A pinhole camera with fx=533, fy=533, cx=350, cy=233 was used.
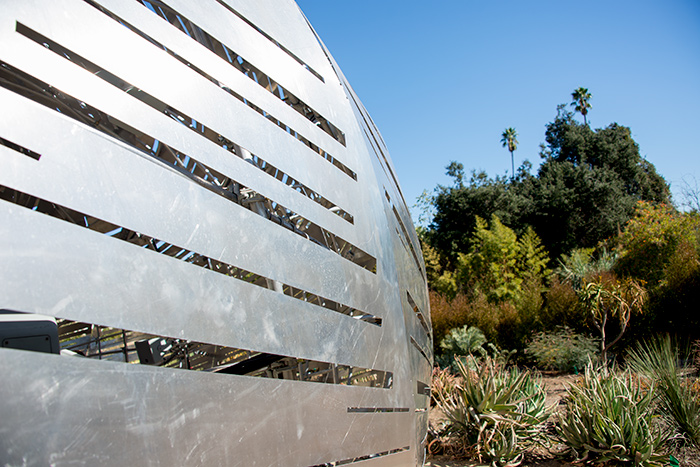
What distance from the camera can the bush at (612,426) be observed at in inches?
206

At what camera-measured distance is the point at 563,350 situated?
13.7 metres

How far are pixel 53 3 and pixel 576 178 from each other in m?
29.6

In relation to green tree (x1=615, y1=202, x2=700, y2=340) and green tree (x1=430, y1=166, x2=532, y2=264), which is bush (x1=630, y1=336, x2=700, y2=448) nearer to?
green tree (x1=615, y1=202, x2=700, y2=340)

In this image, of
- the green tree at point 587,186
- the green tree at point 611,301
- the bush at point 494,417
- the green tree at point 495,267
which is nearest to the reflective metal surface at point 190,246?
the bush at point 494,417

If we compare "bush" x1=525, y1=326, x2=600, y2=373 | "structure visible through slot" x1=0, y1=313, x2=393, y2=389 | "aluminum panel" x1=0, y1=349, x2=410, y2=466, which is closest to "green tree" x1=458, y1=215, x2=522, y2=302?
"bush" x1=525, y1=326, x2=600, y2=373

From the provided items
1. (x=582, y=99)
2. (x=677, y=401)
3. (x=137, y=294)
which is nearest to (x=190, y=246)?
(x=137, y=294)

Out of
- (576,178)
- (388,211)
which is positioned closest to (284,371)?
(388,211)

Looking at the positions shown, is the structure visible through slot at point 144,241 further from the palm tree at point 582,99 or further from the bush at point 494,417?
the palm tree at point 582,99

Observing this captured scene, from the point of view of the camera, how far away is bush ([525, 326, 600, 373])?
13.4 meters

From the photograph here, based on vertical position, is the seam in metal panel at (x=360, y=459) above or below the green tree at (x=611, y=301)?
below

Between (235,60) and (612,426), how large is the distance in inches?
200

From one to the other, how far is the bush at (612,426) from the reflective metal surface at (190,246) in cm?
335

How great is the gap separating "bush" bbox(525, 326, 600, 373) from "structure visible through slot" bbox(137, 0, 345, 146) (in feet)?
39.7

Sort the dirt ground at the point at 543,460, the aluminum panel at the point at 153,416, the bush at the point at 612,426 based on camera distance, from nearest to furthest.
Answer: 1. the aluminum panel at the point at 153,416
2. the bush at the point at 612,426
3. the dirt ground at the point at 543,460
